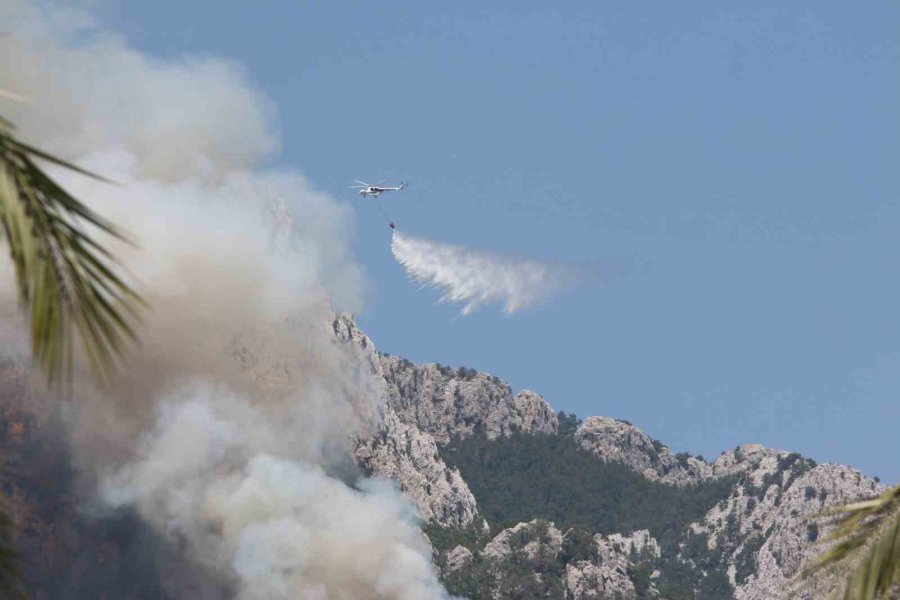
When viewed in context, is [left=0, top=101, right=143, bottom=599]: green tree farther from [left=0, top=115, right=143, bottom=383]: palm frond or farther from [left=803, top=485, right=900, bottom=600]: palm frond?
[left=803, top=485, right=900, bottom=600]: palm frond

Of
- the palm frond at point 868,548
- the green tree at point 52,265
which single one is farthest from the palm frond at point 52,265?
the palm frond at point 868,548

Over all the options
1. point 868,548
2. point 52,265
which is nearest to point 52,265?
point 52,265

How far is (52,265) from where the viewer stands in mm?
9430

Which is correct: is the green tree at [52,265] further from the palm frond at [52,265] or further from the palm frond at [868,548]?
the palm frond at [868,548]

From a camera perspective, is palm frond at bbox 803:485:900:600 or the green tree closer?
the green tree

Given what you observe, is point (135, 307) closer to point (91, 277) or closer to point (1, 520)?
point (91, 277)

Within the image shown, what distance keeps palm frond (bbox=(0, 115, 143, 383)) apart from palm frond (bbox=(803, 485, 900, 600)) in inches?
187

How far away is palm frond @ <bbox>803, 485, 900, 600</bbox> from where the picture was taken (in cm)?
1088

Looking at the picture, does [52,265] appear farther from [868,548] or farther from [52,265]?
[868,548]

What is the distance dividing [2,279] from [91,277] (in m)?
175

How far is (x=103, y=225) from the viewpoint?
979 centimetres

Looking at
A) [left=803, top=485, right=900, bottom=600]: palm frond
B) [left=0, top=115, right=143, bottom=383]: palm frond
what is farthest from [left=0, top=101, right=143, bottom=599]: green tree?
[left=803, top=485, right=900, bottom=600]: palm frond

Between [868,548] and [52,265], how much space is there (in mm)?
5415

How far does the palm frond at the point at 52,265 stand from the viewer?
9.35 metres
